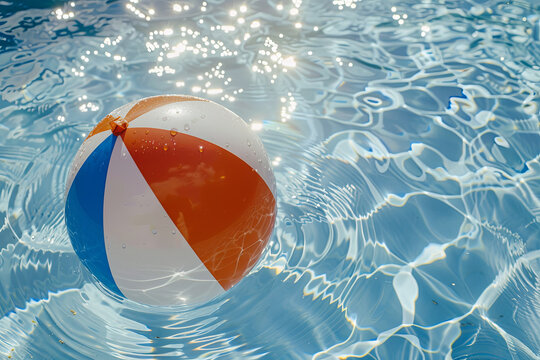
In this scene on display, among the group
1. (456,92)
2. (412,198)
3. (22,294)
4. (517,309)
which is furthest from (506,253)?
(22,294)

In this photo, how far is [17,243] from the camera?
9.15 ft

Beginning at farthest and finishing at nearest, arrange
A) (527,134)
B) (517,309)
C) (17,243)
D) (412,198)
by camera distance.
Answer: (527,134) < (412,198) < (17,243) < (517,309)

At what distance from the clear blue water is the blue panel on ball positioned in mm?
595

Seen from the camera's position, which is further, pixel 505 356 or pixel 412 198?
pixel 412 198

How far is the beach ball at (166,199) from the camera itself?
1.93 m

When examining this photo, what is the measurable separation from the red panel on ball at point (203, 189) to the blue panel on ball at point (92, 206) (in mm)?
137

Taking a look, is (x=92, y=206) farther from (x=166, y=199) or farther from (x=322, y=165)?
(x=322, y=165)

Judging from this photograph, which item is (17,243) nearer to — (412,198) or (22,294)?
(22,294)

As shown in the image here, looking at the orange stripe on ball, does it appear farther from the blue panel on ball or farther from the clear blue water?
the clear blue water

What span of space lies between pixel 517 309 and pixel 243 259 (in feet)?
4.84

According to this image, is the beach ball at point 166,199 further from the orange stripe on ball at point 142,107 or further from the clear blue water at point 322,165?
the clear blue water at point 322,165

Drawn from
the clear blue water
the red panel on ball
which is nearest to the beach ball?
the red panel on ball

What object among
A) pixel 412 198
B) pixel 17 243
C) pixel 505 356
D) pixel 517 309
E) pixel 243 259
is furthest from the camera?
pixel 412 198

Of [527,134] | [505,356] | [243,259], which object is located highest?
[243,259]
